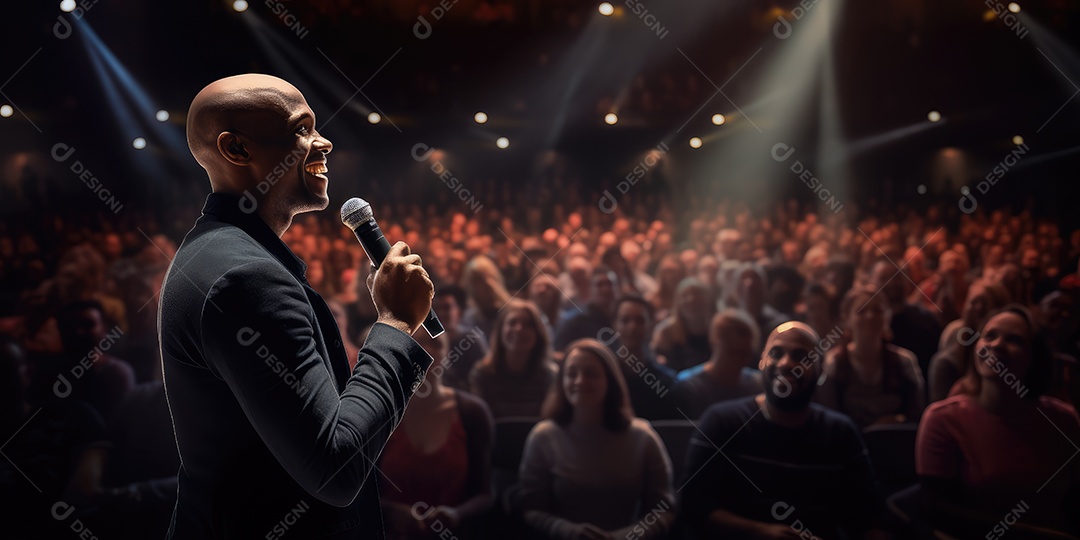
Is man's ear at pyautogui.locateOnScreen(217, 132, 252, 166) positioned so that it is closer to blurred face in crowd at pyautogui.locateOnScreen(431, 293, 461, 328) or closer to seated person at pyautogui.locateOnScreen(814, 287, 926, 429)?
blurred face in crowd at pyautogui.locateOnScreen(431, 293, 461, 328)

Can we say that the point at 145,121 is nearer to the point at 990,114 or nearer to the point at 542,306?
the point at 542,306

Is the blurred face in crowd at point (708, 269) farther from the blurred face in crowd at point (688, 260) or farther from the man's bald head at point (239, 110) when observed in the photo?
the man's bald head at point (239, 110)

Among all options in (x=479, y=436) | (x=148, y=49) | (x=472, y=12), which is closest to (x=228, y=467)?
(x=479, y=436)

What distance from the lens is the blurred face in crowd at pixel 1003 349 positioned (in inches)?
145

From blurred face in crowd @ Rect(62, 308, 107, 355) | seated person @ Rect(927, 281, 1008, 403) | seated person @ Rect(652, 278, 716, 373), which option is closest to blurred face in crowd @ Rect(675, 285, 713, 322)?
seated person @ Rect(652, 278, 716, 373)

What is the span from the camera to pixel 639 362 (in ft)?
13.4

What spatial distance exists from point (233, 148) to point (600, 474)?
2.86 meters

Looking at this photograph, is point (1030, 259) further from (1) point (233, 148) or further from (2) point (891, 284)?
(1) point (233, 148)

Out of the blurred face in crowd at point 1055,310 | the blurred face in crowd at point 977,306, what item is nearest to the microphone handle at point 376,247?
the blurred face in crowd at point 977,306

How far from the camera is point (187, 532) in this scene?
931 millimetres

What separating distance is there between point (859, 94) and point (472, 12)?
136 inches

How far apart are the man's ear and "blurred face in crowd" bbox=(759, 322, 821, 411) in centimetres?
277

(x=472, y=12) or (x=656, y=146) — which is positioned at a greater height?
(x=472, y=12)

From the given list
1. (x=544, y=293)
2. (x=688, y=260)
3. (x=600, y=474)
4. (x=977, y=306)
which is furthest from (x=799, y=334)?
(x=688, y=260)
